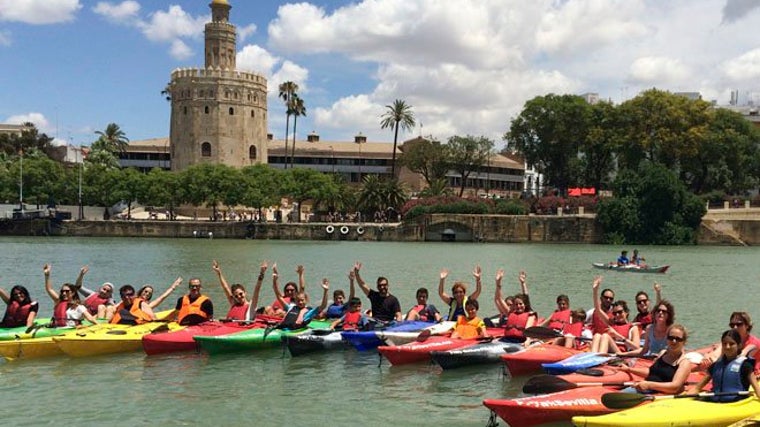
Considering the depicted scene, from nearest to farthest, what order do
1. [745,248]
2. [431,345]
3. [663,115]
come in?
[431,345], [745,248], [663,115]

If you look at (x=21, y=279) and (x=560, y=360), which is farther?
(x=21, y=279)

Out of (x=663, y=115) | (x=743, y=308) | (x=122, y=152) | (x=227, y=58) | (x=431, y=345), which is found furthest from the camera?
(x=122, y=152)

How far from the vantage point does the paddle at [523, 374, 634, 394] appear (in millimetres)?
10766

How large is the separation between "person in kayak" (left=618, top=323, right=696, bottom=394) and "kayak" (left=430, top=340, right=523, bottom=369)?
3693 mm

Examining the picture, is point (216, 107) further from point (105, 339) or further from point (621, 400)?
point (621, 400)

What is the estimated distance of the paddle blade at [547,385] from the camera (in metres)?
10.8

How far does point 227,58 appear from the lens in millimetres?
92500

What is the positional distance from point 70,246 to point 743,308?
4582cm

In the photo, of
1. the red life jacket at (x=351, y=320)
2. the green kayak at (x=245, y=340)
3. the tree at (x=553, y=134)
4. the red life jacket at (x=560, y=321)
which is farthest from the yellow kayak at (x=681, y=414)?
the tree at (x=553, y=134)

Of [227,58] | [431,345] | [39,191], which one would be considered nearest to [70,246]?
[39,191]

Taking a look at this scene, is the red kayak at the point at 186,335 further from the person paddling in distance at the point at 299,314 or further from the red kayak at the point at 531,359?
the red kayak at the point at 531,359

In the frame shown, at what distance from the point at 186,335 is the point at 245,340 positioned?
1.16 meters

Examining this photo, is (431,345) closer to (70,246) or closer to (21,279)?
(21,279)

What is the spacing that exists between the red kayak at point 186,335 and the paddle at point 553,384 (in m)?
6.94
